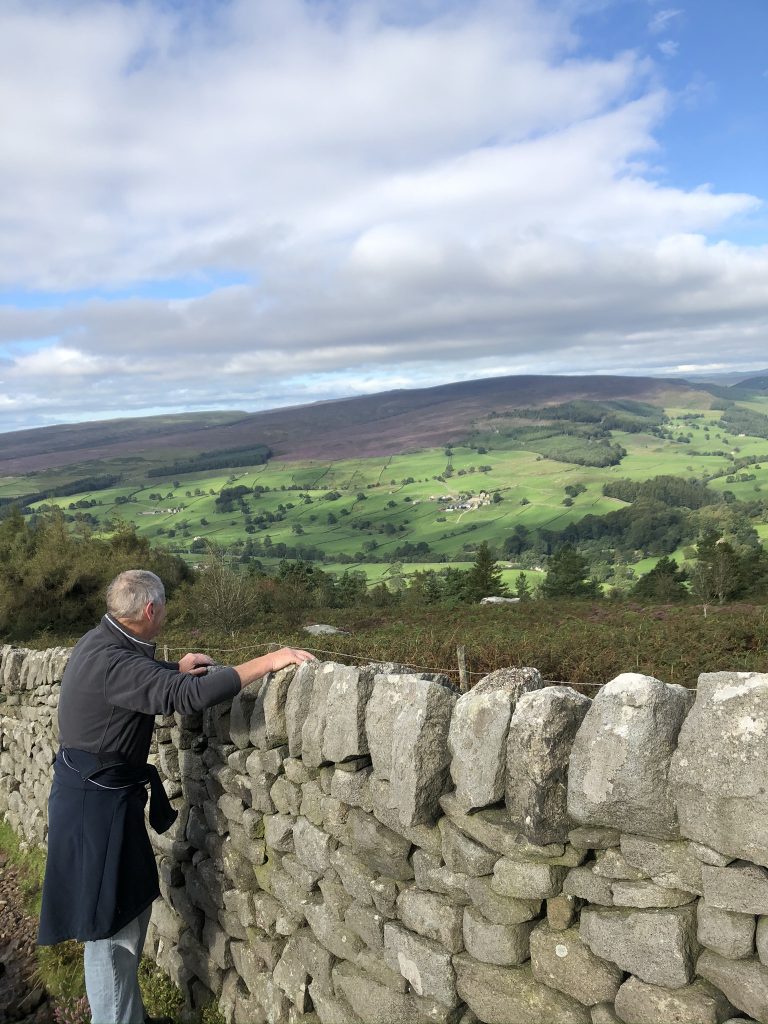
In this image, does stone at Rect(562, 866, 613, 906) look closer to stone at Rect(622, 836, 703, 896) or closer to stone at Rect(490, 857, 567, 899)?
stone at Rect(490, 857, 567, 899)

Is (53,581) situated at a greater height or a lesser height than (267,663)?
lesser

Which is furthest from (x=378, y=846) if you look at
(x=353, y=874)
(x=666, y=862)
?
(x=666, y=862)

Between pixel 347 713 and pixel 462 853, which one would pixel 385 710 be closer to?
pixel 347 713

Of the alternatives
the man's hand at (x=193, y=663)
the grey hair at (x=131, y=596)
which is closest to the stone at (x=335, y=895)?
the man's hand at (x=193, y=663)

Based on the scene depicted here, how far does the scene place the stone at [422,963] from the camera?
3.09 m

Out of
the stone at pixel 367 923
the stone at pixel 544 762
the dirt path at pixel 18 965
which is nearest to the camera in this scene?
the stone at pixel 544 762

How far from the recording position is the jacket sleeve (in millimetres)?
3330

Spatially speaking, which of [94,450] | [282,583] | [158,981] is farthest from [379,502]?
[158,981]

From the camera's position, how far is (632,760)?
2.47 m

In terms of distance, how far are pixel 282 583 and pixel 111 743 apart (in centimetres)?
2931

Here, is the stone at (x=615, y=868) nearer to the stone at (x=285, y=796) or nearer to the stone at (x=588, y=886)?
the stone at (x=588, y=886)

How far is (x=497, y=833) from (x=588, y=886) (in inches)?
16.1

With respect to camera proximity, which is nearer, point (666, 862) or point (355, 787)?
point (666, 862)

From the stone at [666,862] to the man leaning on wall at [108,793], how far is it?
203 centimetres
